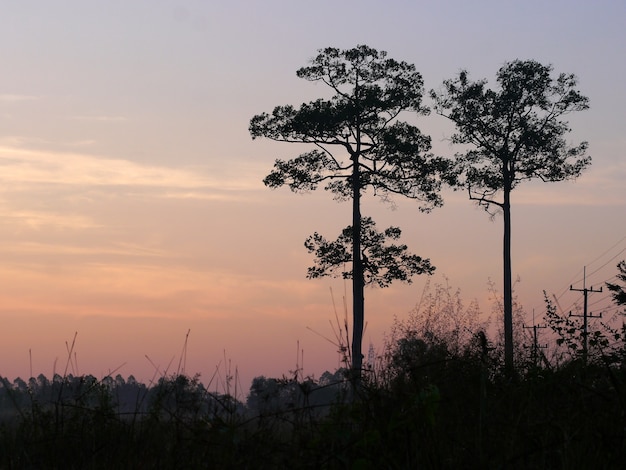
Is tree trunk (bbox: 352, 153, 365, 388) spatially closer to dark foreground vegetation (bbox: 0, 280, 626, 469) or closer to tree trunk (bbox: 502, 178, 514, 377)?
tree trunk (bbox: 502, 178, 514, 377)

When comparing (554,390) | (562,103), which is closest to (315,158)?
(562,103)

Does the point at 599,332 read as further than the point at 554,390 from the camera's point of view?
Yes

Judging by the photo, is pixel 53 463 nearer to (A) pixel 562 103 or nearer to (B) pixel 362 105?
(B) pixel 362 105

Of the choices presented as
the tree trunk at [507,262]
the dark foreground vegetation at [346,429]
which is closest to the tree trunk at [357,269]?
the tree trunk at [507,262]

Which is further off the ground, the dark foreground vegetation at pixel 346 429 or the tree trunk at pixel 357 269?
the tree trunk at pixel 357 269

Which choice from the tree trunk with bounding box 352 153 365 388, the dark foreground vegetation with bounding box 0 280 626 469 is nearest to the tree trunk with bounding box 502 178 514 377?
the tree trunk with bounding box 352 153 365 388

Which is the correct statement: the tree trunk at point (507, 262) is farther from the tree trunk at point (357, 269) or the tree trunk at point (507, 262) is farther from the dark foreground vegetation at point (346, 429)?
the dark foreground vegetation at point (346, 429)

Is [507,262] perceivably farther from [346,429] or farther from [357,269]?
[346,429]

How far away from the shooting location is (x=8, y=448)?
577cm

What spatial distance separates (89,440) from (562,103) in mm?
26998

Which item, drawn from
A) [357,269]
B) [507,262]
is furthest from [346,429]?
[507,262]

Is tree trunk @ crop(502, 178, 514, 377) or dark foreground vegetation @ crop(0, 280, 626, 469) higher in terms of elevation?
tree trunk @ crop(502, 178, 514, 377)

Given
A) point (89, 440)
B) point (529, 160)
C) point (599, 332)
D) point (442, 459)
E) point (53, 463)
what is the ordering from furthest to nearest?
point (529, 160), point (599, 332), point (89, 440), point (53, 463), point (442, 459)

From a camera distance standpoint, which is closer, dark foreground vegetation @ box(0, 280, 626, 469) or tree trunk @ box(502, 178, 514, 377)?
dark foreground vegetation @ box(0, 280, 626, 469)
